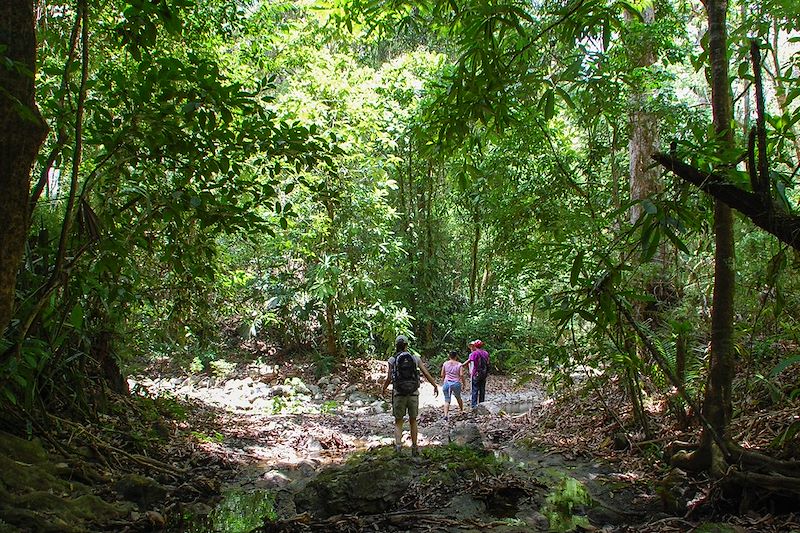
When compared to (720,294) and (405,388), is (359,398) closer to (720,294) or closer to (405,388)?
(405,388)

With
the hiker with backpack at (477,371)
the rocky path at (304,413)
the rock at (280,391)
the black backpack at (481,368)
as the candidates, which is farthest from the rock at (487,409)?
the rock at (280,391)

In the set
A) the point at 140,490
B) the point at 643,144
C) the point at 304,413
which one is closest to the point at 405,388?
the point at 140,490

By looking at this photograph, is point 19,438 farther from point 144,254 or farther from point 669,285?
point 669,285

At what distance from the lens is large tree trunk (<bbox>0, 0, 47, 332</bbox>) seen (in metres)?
2.81

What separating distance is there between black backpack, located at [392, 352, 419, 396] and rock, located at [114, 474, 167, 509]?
3671mm

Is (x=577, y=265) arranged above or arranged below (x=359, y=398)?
above

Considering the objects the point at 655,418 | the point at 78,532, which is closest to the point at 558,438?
the point at 655,418

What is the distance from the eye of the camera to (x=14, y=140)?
9.30 ft

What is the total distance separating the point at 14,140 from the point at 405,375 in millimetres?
6253

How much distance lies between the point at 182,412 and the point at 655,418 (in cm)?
728

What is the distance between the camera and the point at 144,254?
7383mm

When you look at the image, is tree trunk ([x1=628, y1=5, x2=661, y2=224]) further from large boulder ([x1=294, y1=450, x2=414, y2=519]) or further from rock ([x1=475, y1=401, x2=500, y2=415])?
large boulder ([x1=294, y1=450, x2=414, y2=519])

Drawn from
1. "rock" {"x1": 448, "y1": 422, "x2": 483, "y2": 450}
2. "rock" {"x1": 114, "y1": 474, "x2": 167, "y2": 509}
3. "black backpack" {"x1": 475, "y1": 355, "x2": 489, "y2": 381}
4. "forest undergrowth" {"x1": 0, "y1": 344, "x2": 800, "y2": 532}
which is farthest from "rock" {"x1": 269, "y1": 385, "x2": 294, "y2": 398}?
"rock" {"x1": 114, "y1": 474, "x2": 167, "y2": 509}

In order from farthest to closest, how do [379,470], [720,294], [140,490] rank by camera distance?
[379,470], [140,490], [720,294]
